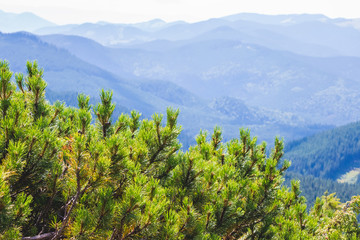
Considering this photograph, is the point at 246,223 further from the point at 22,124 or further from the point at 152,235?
the point at 22,124

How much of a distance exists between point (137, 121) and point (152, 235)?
6.71 ft

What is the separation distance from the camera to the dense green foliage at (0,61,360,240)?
262cm

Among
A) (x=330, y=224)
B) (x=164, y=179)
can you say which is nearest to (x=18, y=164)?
(x=164, y=179)

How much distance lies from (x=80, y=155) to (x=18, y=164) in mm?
519

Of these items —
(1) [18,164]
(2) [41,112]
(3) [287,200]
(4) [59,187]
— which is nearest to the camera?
(1) [18,164]

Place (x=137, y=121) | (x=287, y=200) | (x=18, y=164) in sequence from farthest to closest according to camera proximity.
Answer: (x=287, y=200) < (x=137, y=121) < (x=18, y=164)

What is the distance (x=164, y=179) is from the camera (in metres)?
3.81

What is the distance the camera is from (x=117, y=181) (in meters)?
3.29

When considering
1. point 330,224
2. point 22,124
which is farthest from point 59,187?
point 330,224

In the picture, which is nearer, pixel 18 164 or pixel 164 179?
pixel 18 164

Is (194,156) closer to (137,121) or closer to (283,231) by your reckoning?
(137,121)

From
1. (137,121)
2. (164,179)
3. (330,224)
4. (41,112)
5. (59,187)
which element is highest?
(41,112)

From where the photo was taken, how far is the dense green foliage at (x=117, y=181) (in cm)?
262

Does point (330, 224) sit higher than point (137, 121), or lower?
lower
